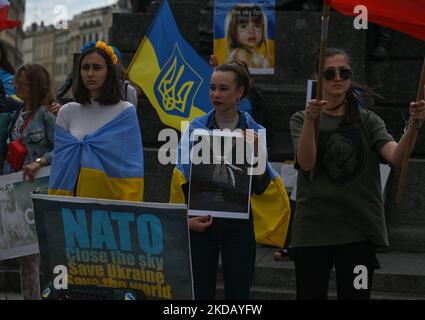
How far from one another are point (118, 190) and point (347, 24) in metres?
4.20

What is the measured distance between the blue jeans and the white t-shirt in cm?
84

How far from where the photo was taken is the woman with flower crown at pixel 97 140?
5.10 m

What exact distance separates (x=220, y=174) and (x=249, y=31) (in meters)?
3.92

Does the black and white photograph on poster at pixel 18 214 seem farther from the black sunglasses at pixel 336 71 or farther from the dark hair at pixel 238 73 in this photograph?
the black sunglasses at pixel 336 71

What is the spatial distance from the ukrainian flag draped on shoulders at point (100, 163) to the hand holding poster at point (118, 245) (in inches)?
27.3

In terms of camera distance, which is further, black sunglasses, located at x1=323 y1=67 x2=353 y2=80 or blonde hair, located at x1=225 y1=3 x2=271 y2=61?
blonde hair, located at x1=225 y1=3 x2=271 y2=61

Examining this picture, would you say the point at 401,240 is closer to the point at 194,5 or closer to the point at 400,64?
the point at 400,64

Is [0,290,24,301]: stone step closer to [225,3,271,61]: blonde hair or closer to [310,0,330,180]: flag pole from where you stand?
[225,3,271,61]: blonde hair

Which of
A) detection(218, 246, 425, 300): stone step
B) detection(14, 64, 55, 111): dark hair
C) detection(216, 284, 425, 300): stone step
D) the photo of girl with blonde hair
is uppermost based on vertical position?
the photo of girl with blonde hair

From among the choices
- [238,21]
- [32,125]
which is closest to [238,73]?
[32,125]

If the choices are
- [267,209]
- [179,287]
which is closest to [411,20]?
[267,209]

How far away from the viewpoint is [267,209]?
192 inches

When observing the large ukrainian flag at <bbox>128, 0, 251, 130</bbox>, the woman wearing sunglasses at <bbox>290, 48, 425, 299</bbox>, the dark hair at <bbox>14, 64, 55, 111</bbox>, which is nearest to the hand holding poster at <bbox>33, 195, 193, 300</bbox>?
the woman wearing sunglasses at <bbox>290, 48, 425, 299</bbox>

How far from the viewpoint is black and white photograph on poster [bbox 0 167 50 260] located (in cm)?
582
